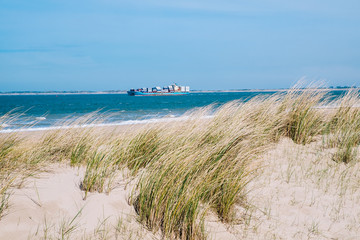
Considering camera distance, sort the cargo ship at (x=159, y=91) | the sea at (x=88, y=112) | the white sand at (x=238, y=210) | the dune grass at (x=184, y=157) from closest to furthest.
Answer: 1. the white sand at (x=238, y=210)
2. the dune grass at (x=184, y=157)
3. the sea at (x=88, y=112)
4. the cargo ship at (x=159, y=91)

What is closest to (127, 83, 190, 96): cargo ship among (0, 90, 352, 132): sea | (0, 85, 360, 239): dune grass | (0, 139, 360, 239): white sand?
(0, 90, 352, 132): sea

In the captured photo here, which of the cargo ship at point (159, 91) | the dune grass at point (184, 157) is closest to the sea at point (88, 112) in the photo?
the dune grass at point (184, 157)

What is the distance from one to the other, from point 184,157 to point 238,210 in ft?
2.32

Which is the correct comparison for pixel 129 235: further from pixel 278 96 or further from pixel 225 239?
pixel 278 96

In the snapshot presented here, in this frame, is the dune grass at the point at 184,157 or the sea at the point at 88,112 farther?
the sea at the point at 88,112

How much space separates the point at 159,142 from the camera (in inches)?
140

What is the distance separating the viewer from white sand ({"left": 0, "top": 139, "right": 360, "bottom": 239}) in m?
2.07

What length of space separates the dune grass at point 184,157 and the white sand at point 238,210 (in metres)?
0.12

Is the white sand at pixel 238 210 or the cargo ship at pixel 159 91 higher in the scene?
the white sand at pixel 238 210

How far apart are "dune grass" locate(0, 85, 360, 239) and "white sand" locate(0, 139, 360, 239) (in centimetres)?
12

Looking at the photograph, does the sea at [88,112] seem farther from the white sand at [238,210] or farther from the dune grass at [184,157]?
the white sand at [238,210]

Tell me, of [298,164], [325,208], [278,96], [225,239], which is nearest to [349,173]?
[298,164]

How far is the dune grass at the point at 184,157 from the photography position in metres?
2.26

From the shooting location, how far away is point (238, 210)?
2674mm
